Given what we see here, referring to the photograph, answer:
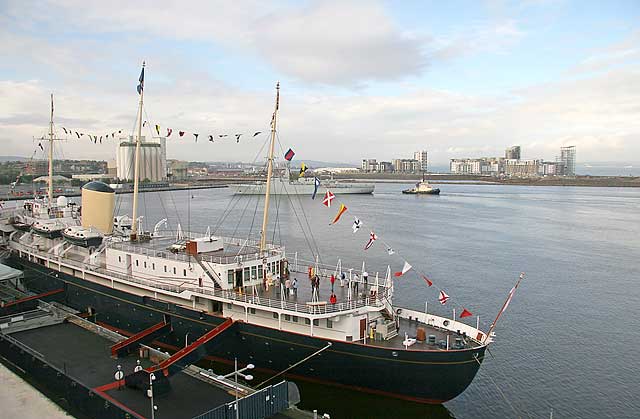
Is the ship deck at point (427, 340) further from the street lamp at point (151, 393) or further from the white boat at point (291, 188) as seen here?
the white boat at point (291, 188)

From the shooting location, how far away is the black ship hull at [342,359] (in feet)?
56.5

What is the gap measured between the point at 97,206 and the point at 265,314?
1632 centimetres

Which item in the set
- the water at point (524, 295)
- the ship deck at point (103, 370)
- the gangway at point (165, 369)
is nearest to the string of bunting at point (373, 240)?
the water at point (524, 295)

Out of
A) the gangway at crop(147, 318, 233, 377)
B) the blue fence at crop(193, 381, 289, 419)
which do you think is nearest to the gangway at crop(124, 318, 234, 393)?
the gangway at crop(147, 318, 233, 377)

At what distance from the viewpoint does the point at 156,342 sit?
22484 mm

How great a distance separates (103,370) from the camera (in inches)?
668

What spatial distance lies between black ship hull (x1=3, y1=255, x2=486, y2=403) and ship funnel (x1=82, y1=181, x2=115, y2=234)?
10.4 m

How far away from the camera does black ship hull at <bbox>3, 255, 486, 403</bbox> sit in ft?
56.5

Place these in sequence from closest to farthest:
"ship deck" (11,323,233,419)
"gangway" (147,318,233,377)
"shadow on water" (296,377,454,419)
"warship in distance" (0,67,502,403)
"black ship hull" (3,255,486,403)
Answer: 1. "ship deck" (11,323,233,419)
2. "gangway" (147,318,233,377)
3. "black ship hull" (3,255,486,403)
4. "warship in distance" (0,67,502,403)
5. "shadow on water" (296,377,454,419)

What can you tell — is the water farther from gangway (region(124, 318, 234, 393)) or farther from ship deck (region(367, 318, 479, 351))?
gangway (region(124, 318, 234, 393))

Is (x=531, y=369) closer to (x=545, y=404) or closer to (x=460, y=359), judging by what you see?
(x=545, y=404)

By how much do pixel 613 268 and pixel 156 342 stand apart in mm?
37736

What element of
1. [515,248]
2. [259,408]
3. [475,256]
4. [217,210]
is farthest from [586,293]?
[217,210]

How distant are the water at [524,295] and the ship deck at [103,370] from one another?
15.4ft
